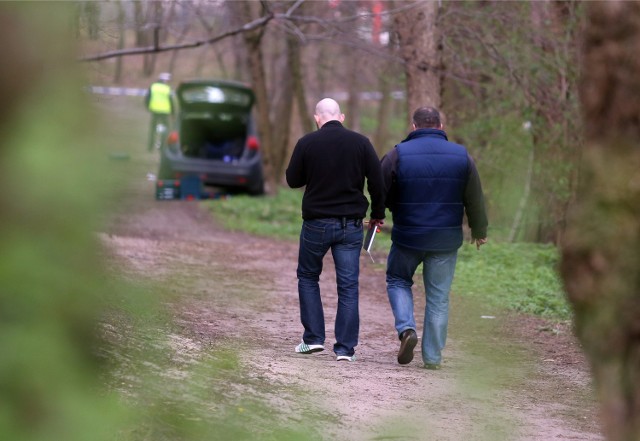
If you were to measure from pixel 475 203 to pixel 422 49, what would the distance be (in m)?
8.97

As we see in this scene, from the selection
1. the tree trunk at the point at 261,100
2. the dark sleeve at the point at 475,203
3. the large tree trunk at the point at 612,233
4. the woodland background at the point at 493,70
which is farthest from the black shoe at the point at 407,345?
the tree trunk at the point at 261,100

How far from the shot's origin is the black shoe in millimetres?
7789

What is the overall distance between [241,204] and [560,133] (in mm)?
7597

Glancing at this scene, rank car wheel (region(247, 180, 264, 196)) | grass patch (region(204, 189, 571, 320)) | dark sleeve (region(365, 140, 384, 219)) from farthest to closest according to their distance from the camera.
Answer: car wheel (region(247, 180, 264, 196)), grass patch (region(204, 189, 571, 320)), dark sleeve (region(365, 140, 384, 219))

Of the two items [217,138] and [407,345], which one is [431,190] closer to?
[407,345]

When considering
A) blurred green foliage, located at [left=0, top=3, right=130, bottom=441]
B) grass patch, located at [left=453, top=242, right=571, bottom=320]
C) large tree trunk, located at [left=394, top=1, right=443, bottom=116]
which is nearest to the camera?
blurred green foliage, located at [left=0, top=3, right=130, bottom=441]

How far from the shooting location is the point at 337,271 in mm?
7848

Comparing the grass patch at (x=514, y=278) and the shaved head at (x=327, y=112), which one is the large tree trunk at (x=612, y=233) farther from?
the grass patch at (x=514, y=278)

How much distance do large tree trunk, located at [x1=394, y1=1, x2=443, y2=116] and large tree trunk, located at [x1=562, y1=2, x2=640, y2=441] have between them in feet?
44.7

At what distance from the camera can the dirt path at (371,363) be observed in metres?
2.89

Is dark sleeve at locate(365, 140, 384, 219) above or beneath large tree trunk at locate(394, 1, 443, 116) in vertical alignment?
beneath

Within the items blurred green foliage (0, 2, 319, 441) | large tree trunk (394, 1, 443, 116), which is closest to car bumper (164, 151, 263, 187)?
large tree trunk (394, 1, 443, 116)

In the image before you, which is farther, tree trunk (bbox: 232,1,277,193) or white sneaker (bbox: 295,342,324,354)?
tree trunk (bbox: 232,1,277,193)

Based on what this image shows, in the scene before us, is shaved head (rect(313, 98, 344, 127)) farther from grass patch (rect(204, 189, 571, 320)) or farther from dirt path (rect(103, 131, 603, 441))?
grass patch (rect(204, 189, 571, 320))
